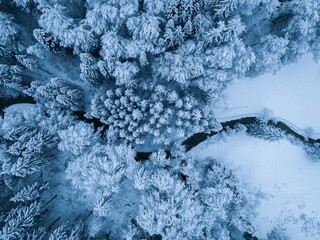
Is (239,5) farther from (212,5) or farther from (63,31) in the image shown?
(63,31)

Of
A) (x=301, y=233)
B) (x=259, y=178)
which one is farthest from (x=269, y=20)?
(x=301, y=233)

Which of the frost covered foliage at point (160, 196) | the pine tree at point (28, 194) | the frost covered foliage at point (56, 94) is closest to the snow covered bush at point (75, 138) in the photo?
the frost covered foliage at point (160, 196)

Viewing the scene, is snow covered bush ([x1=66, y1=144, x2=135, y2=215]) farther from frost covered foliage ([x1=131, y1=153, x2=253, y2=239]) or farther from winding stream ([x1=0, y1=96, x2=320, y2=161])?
winding stream ([x1=0, y1=96, x2=320, y2=161])

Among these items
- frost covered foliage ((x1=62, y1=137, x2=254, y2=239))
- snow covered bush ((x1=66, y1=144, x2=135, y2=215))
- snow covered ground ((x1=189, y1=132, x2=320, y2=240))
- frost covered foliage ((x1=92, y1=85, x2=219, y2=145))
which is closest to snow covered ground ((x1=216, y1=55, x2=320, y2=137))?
snow covered ground ((x1=189, y1=132, x2=320, y2=240))

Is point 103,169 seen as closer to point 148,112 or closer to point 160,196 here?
point 160,196

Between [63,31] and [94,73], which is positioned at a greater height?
[63,31]

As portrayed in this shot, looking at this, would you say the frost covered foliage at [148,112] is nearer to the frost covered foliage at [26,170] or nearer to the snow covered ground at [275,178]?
the frost covered foliage at [26,170]

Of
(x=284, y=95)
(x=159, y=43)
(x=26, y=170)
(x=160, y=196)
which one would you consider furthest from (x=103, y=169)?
(x=284, y=95)
